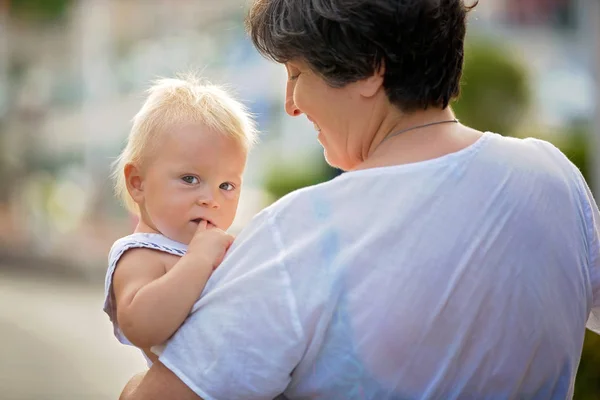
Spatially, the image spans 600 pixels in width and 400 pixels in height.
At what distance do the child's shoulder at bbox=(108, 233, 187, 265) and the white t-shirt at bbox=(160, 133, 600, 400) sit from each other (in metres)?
0.29

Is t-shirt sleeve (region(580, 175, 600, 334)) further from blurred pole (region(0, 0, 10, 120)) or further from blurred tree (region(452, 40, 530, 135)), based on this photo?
blurred pole (region(0, 0, 10, 120))

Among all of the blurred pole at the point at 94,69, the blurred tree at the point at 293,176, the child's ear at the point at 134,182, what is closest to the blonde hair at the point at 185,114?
the child's ear at the point at 134,182

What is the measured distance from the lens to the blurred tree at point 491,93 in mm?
10125

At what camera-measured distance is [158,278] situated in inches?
76.5

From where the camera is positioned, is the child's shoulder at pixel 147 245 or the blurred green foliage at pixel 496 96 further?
the blurred green foliage at pixel 496 96

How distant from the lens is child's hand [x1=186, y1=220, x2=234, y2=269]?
1.89 m

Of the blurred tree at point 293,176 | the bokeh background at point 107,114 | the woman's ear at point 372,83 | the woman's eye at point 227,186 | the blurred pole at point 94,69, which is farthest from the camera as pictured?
the blurred pole at point 94,69

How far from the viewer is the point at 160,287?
1834 mm

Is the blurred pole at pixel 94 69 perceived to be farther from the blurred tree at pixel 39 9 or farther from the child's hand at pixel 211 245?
the child's hand at pixel 211 245

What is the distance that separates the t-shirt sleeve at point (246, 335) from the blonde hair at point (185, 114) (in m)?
0.45

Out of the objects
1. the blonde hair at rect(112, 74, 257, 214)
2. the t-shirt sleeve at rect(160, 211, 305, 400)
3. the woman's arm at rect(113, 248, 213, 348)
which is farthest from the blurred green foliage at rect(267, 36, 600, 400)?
the t-shirt sleeve at rect(160, 211, 305, 400)

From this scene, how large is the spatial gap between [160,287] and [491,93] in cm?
884

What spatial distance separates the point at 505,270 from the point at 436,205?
0.59ft

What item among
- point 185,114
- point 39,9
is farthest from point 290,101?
point 39,9
